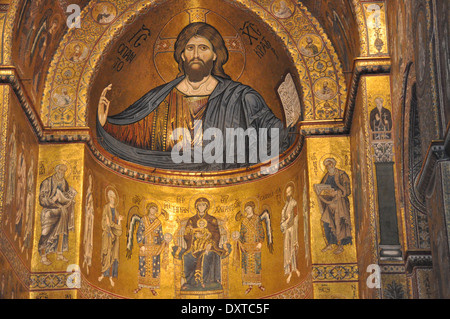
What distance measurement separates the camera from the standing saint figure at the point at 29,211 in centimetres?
1714

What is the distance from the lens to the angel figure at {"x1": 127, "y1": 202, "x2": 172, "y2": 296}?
19484 millimetres

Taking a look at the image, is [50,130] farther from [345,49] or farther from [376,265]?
[376,265]

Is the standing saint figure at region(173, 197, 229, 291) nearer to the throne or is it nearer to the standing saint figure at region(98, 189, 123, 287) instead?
the throne

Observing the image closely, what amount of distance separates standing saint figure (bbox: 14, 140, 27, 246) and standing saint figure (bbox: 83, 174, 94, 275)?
156 cm

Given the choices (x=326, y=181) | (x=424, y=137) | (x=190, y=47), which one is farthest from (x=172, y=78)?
(x=424, y=137)

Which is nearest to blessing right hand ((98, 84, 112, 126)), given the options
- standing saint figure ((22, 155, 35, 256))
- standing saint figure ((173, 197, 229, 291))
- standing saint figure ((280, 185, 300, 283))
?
standing saint figure ((22, 155, 35, 256))

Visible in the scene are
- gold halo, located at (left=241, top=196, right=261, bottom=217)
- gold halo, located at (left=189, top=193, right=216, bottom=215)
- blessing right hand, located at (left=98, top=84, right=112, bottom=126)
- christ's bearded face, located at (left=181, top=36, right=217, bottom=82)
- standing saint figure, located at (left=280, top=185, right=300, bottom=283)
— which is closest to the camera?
standing saint figure, located at (left=280, top=185, right=300, bottom=283)

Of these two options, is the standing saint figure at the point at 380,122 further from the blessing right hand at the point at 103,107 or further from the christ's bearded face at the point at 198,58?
the blessing right hand at the point at 103,107

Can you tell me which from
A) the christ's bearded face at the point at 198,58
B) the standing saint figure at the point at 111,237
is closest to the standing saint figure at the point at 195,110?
the christ's bearded face at the point at 198,58

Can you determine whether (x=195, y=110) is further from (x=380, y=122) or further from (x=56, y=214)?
(x=380, y=122)

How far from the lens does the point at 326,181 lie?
1802cm

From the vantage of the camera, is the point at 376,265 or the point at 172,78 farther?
the point at 172,78

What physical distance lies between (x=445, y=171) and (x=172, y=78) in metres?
11.3

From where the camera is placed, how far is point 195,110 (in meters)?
20.9
